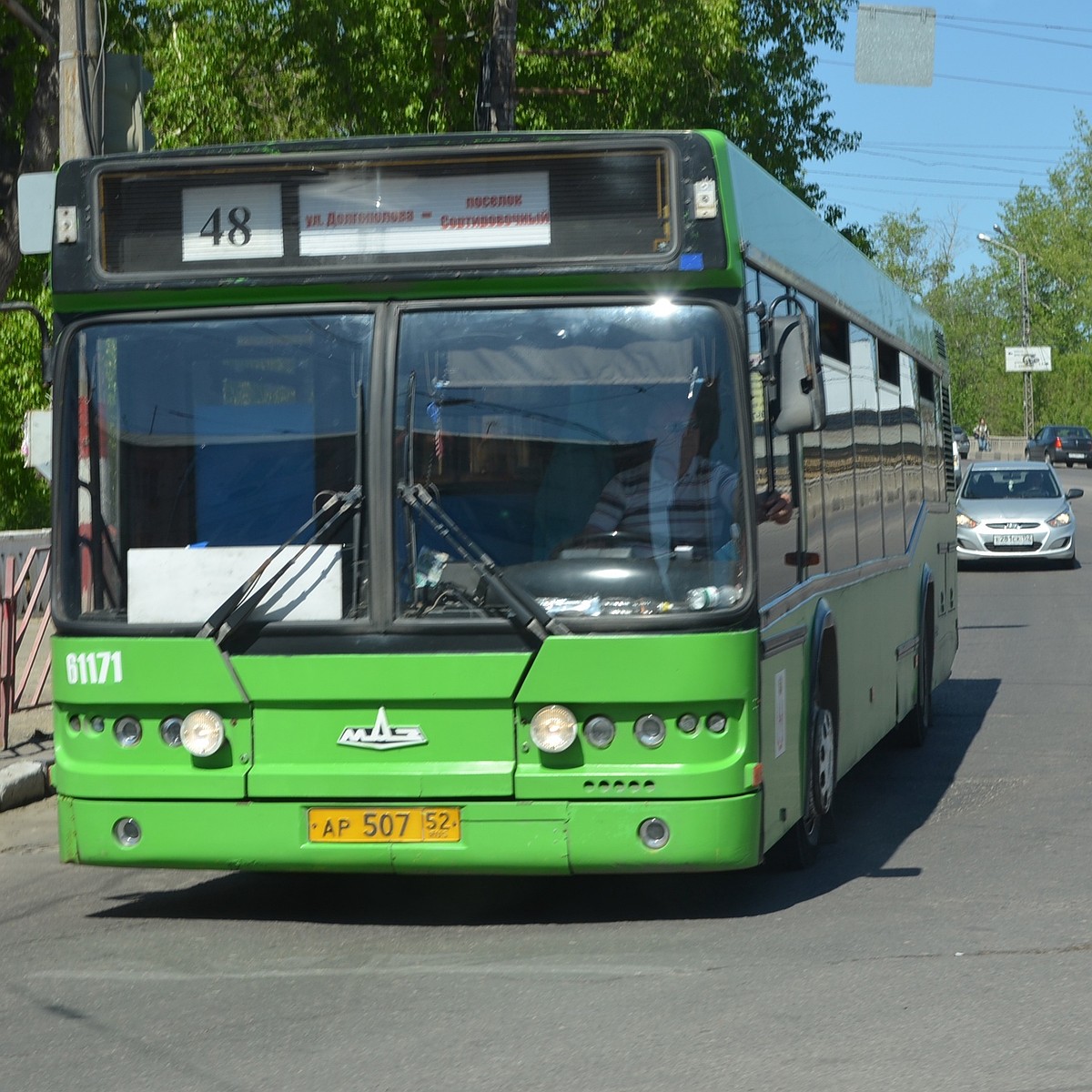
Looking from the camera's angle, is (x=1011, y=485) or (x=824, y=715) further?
(x=1011, y=485)

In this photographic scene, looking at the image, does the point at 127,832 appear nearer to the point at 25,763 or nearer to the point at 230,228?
the point at 230,228

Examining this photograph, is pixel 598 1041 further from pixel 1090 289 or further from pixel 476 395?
pixel 1090 289

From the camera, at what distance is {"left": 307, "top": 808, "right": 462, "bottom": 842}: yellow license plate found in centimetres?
664

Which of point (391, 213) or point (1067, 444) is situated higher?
point (391, 213)

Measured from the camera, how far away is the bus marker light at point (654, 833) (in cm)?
657

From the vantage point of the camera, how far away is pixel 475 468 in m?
6.66

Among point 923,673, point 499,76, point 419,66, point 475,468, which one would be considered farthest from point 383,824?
point 419,66

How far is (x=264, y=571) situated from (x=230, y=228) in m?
1.27

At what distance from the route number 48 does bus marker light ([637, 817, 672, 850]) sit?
251 cm

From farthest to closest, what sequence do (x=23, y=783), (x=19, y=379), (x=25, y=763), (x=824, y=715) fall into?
(x=19, y=379)
(x=25, y=763)
(x=23, y=783)
(x=824, y=715)

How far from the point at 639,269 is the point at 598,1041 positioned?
2.68m

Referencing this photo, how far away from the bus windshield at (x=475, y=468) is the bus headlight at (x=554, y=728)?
33cm

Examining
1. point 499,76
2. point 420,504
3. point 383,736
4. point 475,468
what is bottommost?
point 383,736

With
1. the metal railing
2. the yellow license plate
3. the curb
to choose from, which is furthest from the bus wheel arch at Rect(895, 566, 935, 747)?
the yellow license plate
